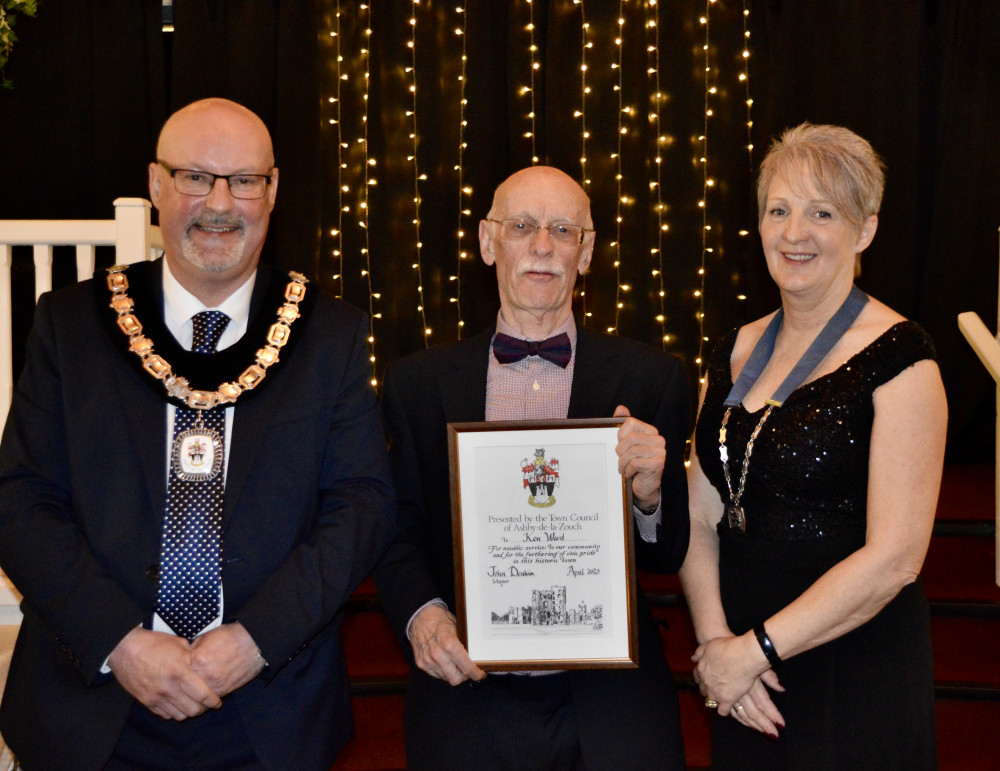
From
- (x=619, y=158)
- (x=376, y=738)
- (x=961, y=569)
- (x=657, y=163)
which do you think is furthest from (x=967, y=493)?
(x=376, y=738)

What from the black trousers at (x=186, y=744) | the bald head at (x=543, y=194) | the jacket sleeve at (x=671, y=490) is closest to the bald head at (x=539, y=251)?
the bald head at (x=543, y=194)

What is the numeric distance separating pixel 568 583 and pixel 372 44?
452 centimetres

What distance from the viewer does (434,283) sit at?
6.04 meters

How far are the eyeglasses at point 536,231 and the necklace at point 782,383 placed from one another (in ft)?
1.83

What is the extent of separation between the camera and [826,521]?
2354 mm

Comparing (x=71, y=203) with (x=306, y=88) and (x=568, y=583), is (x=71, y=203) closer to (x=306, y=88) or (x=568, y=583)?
(x=306, y=88)

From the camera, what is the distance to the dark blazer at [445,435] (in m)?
2.45

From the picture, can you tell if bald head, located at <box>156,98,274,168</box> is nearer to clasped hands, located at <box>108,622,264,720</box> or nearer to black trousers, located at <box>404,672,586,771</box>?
clasped hands, located at <box>108,622,264,720</box>

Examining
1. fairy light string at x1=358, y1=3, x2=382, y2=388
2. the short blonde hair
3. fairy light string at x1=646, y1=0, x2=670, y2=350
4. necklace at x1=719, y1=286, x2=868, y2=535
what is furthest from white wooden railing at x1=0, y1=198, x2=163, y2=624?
fairy light string at x1=646, y1=0, x2=670, y2=350

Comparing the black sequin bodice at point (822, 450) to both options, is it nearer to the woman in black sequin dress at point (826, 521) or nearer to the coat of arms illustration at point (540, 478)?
the woman in black sequin dress at point (826, 521)

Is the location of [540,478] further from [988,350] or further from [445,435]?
[988,350]

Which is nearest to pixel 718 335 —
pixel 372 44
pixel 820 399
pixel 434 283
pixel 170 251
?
pixel 434 283

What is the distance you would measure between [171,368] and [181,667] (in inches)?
25.8

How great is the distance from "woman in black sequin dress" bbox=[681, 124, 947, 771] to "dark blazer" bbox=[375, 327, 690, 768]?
135 mm
